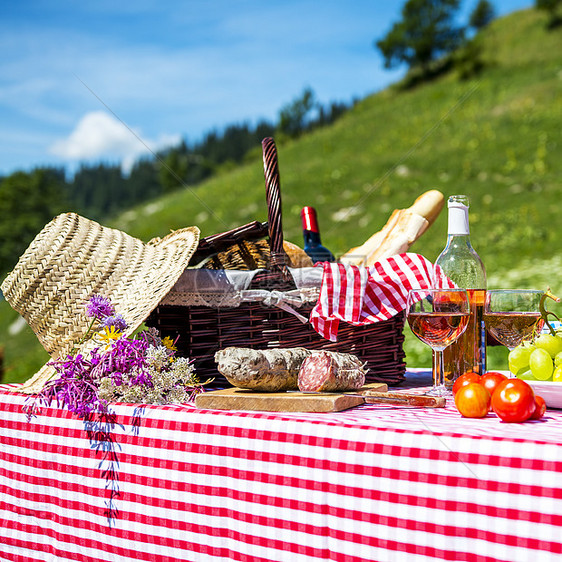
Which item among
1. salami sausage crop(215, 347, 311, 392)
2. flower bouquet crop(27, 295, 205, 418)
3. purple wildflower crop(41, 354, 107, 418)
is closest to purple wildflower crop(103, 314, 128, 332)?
flower bouquet crop(27, 295, 205, 418)

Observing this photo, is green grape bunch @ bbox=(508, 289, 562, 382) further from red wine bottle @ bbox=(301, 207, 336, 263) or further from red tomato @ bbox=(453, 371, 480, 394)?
red wine bottle @ bbox=(301, 207, 336, 263)

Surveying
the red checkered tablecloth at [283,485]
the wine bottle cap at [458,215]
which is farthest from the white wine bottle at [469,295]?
the red checkered tablecloth at [283,485]

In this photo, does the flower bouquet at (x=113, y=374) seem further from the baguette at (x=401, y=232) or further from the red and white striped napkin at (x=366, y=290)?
the baguette at (x=401, y=232)

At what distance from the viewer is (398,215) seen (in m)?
2.12

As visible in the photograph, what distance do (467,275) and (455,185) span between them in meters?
17.9

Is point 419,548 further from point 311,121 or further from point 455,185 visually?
point 311,121

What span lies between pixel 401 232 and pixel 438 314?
0.70 metres

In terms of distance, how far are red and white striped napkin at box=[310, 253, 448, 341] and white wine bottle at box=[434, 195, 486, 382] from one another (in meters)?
0.08

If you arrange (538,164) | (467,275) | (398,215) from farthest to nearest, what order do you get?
(538,164)
(398,215)
(467,275)

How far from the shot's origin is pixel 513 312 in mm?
1570

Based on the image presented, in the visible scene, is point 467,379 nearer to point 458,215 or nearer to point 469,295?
point 469,295

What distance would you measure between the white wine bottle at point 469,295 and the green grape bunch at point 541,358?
104 millimetres

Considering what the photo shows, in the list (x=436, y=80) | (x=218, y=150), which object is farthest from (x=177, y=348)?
(x=218, y=150)

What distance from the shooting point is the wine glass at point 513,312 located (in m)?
1.56
